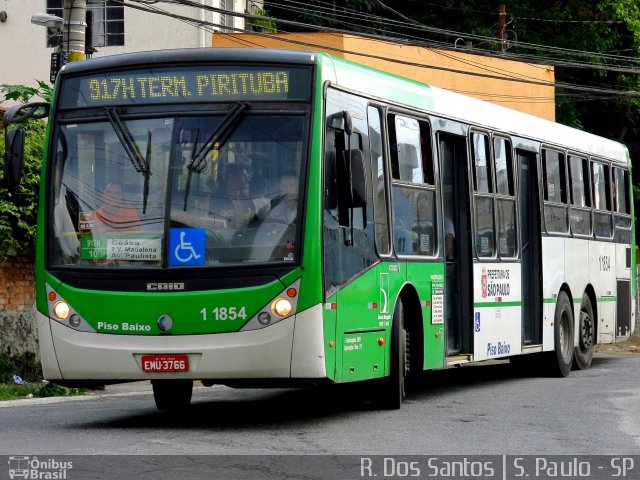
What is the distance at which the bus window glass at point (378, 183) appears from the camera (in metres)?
12.6

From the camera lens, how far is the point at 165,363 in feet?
36.6

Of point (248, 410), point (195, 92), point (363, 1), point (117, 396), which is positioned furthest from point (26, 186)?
point (363, 1)

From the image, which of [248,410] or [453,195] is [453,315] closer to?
[453,195]

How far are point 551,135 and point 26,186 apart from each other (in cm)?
699

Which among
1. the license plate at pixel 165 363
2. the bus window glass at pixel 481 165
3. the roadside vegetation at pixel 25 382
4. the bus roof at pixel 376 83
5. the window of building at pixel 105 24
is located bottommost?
the roadside vegetation at pixel 25 382

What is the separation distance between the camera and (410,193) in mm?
13461

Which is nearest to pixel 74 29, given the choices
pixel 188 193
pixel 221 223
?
pixel 188 193

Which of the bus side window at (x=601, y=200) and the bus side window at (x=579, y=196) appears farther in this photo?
the bus side window at (x=601, y=200)

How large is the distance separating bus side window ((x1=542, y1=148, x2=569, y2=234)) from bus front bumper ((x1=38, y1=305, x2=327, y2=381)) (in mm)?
7411

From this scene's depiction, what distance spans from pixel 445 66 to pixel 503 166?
20431mm

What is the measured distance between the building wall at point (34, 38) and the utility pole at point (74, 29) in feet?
49.0

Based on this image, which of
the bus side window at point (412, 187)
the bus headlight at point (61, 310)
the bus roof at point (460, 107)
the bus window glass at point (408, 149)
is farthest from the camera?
the bus window glass at point (408, 149)

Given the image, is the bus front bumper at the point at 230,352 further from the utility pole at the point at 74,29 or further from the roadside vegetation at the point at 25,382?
the utility pole at the point at 74,29

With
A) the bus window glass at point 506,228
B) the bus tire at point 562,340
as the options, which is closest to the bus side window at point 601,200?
the bus tire at point 562,340
